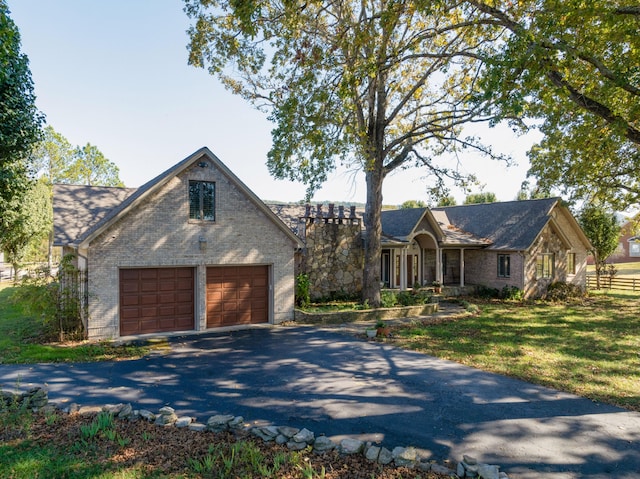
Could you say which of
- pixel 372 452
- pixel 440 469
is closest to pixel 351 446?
pixel 372 452

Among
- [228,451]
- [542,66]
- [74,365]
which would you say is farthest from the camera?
[74,365]

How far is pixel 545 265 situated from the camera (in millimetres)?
26359

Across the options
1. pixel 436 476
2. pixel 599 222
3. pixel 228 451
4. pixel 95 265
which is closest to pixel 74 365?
pixel 95 265

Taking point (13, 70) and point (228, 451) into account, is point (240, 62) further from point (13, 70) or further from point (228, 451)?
point (228, 451)

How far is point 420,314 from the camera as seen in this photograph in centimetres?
1948

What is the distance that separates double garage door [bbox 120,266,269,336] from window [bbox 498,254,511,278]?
16970mm

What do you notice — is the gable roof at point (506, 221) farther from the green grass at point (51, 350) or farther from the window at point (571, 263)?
the green grass at point (51, 350)

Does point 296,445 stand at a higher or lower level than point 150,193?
lower

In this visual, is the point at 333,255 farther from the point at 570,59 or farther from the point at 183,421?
the point at 183,421

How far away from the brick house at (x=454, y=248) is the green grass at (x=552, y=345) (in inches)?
199

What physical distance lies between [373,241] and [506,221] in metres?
13.1

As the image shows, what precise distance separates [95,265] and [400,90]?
16019 millimetres

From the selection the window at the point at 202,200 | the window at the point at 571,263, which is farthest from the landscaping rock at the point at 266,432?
the window at the point at 571,263

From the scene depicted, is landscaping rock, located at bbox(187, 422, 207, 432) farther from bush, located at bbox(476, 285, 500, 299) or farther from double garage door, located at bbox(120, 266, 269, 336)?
bush, located at bbox(476, 285, 500, 299)
